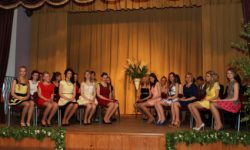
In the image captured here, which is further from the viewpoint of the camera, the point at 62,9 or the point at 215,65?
the point at 62,9

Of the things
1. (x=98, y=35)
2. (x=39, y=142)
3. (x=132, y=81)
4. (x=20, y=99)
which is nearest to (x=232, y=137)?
(x=39, y=142)

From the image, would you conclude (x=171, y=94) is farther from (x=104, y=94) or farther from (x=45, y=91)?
(x=45, y=91)

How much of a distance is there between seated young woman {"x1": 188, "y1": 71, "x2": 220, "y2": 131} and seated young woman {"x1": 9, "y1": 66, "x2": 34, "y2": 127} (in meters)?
3.10

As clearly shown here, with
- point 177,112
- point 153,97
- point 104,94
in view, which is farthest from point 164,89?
point 104,94

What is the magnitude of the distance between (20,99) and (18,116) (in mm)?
1651

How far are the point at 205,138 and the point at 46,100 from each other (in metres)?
3.16

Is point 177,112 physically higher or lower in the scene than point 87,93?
lower

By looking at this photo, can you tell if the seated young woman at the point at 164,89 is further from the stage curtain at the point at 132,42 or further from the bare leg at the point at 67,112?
the bare leg at the point at 67,112

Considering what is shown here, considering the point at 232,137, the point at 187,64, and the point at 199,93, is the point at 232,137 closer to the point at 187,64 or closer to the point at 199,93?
the point at 199,93

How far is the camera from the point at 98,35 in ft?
33.2

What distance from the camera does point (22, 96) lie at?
653cm

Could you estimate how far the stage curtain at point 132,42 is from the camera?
31.2 ft

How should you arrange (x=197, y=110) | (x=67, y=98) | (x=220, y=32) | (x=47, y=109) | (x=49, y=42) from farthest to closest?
(x=49, y=42)
(x=220, y=32)
(x=67, y=98)
(x=47, y=109)
(x=197, y=110)

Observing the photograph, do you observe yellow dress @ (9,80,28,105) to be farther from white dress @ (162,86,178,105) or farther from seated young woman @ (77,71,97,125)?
white dress @ (162,86,178,105)
